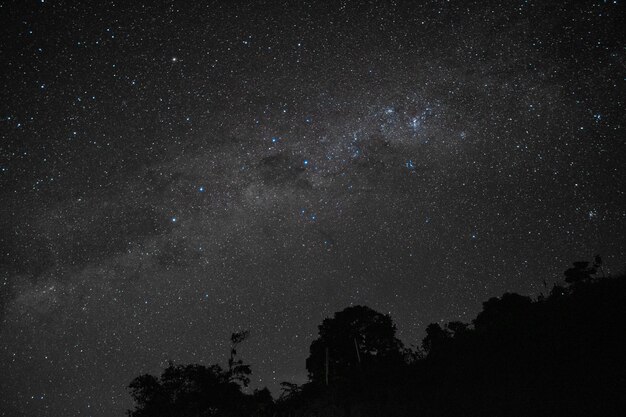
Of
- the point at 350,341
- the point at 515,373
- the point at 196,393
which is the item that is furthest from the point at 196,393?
the point at 515,373

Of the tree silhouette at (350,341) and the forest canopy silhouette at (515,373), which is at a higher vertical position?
the tree silhouette at (350,341)

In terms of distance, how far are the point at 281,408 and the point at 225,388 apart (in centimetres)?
571

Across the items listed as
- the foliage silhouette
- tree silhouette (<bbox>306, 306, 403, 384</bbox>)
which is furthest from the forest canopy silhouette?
tree silhouette (<bbox>306, 306, 403, 384</bbox>)

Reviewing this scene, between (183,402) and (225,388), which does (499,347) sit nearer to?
(225,388)

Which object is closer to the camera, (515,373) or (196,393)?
(515,373)

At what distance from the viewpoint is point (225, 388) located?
23969 millimetres

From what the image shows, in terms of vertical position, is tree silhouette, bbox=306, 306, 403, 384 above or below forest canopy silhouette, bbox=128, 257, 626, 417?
above

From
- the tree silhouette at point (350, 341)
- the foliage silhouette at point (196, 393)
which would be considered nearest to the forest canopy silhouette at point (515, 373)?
the foliage silhouette at point (196, 393)

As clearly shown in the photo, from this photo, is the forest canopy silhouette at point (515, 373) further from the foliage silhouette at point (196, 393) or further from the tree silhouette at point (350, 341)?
the tree silhouette at point (350, 341)

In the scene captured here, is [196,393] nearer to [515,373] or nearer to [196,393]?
[196,393]

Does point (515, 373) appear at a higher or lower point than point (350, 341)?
lower

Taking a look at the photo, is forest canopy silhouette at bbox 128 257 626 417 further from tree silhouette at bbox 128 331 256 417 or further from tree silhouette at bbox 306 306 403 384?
tree silhouette at bbox 306 306 403 384

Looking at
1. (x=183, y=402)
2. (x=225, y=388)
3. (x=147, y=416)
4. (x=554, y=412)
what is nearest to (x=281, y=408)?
(x=225, y=388)

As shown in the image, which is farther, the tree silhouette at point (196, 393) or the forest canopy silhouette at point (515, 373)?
the tree silhouette at point (196, 393)
